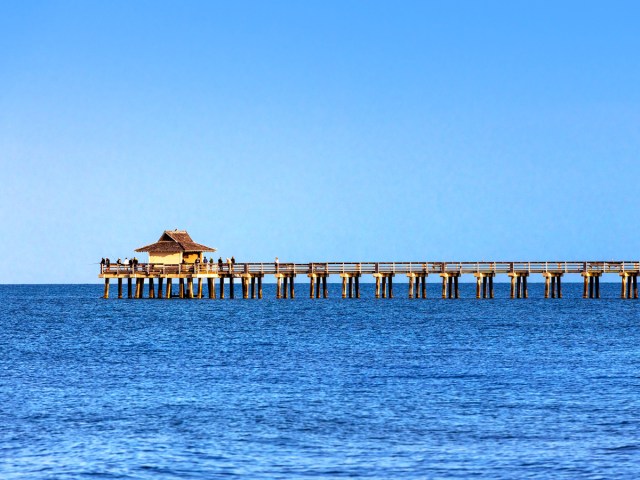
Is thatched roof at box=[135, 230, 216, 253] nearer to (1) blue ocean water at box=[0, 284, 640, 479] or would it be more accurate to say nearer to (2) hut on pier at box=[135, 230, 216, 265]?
(2) hut on pier at box=[135, 230, 216, 265]

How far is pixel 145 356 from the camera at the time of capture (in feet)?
122

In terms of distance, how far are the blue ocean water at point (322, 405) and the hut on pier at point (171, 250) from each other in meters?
28.1

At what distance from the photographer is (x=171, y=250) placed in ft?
250

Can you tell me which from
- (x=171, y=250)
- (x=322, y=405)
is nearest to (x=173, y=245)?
(x=171, y=250)

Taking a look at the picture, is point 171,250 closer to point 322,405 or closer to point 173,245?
point 173,245

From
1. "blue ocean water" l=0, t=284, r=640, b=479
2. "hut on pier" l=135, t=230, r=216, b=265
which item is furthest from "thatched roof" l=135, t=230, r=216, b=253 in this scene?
"blue ocean water" l=0, t=284, r=640, b=479

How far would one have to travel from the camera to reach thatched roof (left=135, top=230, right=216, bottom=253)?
3007 inches

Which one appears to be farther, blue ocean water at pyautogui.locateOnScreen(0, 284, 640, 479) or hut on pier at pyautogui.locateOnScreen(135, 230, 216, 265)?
hut on pier at pyautogui.locateOnScreen(135, 230, 216, 265)

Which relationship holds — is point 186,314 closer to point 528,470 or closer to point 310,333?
point 310,333

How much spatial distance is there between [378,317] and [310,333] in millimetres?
14013

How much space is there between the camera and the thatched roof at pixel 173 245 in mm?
76375

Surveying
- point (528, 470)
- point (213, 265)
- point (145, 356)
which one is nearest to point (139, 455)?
point (528, 470)

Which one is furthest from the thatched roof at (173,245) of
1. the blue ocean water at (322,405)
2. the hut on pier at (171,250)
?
the blue ocean water at (322,405)

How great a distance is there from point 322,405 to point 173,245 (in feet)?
174
